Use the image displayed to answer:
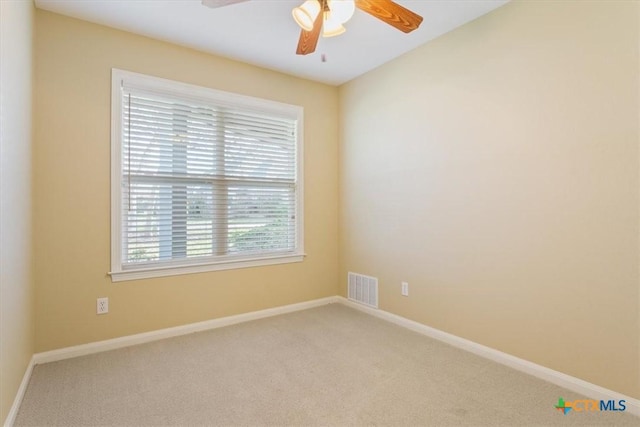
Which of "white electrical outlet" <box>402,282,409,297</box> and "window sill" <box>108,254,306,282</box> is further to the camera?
"white electrical outlet" <box>402,282,409,297</box>

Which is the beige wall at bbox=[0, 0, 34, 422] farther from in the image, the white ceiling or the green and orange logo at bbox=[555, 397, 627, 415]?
the green and orange logo at bbox=[555, 397, 627, 415]

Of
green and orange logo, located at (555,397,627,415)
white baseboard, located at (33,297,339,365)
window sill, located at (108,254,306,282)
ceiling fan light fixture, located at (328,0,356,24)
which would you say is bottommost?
green and orange logo, located at (555,397,627,415)

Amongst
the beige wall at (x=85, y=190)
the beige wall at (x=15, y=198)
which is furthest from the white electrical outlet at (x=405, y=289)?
the beige wall at (x=15, y=198)

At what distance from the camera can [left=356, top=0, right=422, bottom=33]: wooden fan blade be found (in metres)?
1.85

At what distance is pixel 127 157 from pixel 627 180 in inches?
Answer: 134

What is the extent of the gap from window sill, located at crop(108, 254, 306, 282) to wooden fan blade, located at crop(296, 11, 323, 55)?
202cm

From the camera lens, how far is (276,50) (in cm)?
306

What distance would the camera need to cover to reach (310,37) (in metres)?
2.13

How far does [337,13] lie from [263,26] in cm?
98

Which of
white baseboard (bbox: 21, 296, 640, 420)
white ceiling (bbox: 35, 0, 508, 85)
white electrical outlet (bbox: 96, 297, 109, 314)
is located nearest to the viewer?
white baseboard (bbox: 21, 296, 640, 420)

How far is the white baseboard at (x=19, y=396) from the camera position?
171cm

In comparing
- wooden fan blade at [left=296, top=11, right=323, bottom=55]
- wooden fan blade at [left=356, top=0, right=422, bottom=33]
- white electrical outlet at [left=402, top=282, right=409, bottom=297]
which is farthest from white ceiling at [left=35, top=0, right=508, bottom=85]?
white electrical outlet at [left=402, top=282, right=409, bottom=297]

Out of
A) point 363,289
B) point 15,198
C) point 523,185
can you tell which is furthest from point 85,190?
point 523,185

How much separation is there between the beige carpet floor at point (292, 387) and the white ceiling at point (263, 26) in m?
2.57
